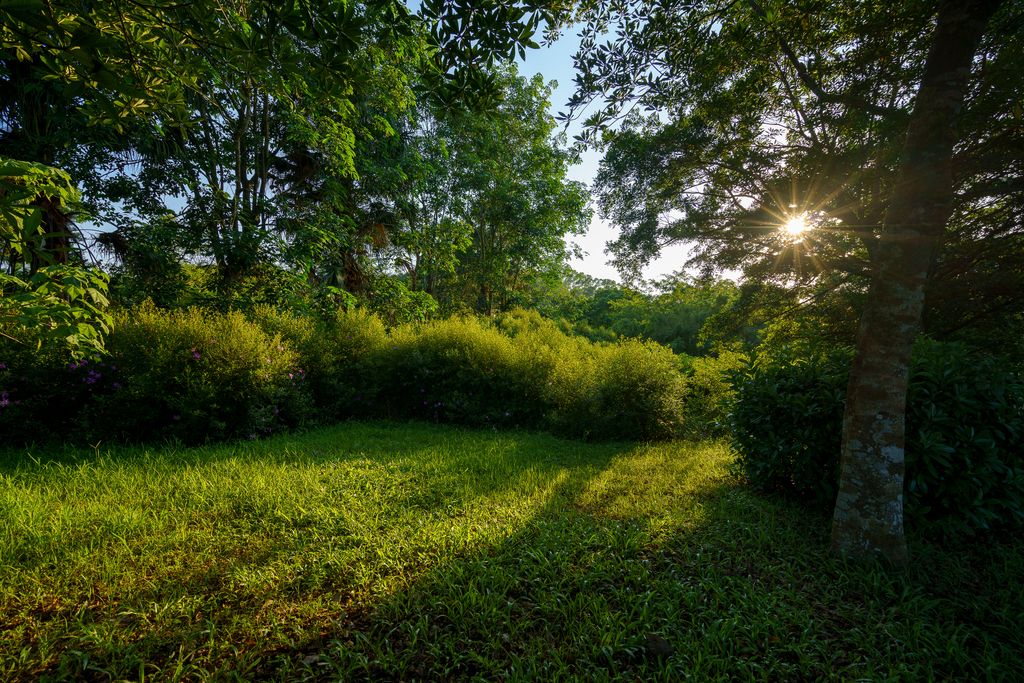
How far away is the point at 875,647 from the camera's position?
2.07 meters

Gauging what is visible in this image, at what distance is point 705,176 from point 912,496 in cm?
462

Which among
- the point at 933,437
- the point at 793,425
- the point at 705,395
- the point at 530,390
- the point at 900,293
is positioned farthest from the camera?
the point at 705,395

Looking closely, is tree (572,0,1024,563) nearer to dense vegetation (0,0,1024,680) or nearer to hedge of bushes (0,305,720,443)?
dense vegetation (0,0,1024,680)

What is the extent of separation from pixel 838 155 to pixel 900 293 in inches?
143

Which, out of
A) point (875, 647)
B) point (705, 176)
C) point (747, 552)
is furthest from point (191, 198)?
point (875, 647)

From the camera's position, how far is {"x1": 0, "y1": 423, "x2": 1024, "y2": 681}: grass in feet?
6.28

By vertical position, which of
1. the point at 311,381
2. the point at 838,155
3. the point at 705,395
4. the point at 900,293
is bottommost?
the point at 705,395

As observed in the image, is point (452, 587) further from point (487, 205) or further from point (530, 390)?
point (487, 205)

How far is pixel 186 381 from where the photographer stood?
565cm

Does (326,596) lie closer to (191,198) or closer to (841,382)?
(841,382)

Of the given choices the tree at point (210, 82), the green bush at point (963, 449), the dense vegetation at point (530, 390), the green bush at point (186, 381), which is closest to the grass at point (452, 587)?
the dense vegetation at point (530, 390)

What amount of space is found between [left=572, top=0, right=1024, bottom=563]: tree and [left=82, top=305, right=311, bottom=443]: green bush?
6.20m

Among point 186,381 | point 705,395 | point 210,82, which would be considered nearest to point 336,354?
point 186,381

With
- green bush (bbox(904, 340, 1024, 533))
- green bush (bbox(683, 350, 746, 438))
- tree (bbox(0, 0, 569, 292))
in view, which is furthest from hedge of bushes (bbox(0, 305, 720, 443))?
green bush (bbox(904, 340, 1024, 533))
